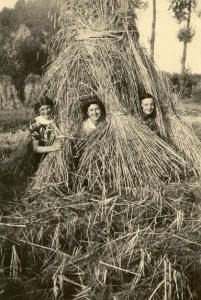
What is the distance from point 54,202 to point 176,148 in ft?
5.32

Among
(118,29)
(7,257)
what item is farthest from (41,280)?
(118,29)

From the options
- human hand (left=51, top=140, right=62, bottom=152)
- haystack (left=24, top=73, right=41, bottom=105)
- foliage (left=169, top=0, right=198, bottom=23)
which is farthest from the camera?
haystack (left=24, top=73, right=41, bottom=105)

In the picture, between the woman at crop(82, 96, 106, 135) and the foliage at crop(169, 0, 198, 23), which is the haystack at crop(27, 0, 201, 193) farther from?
the foliage at crop(169, 0, 198, 23)

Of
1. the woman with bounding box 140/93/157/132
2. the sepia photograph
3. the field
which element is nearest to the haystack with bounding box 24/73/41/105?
Answer: the sepia photograph

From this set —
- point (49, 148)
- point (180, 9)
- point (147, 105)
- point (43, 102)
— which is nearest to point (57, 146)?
point (49, 148)

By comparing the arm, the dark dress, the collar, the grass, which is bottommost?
the grass

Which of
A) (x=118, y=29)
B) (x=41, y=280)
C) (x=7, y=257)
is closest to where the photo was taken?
(x=41, y=280)

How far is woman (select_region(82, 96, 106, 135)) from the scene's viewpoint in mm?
4141

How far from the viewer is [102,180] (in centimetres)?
378

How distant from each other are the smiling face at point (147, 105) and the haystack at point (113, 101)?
0.23 feet

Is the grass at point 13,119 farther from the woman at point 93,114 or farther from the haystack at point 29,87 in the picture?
the woman at point 93,114

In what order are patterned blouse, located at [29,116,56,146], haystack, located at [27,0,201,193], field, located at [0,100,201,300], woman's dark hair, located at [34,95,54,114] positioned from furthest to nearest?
woman's dark hair, located at [34,95,54,114] → patterned blouse, located at [29,116,56,146] → haystack, located at [27,0,201,193] → field, located at [0,100,201,300]

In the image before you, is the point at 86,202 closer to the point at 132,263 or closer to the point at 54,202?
the point at 54,202

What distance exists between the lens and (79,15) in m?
4.43
